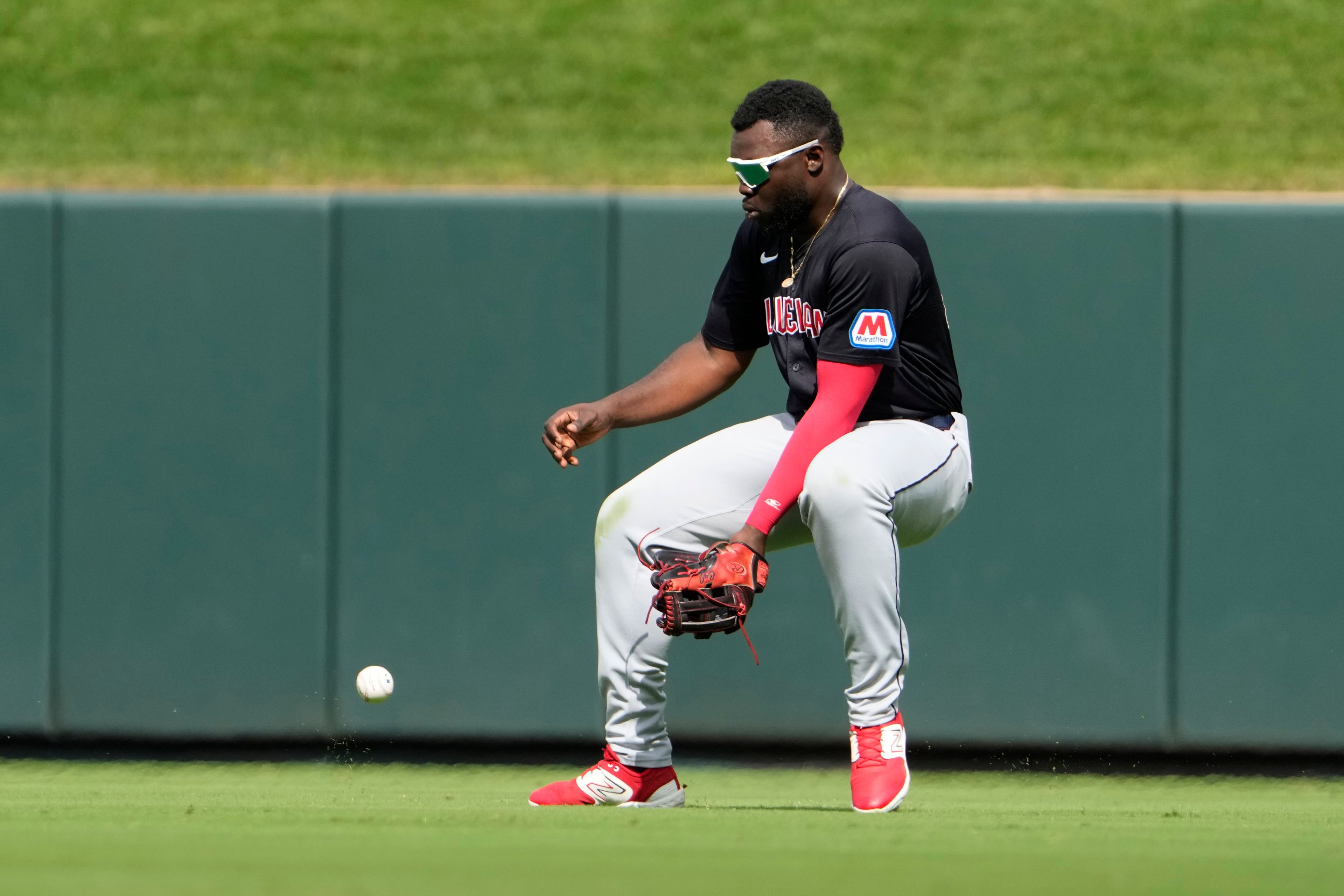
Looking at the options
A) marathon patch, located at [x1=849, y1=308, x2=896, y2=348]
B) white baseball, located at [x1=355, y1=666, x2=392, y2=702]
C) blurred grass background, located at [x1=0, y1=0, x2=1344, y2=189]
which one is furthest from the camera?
blurred grass background, located at [x1=0, y1=0, x2=1344, y2=189]

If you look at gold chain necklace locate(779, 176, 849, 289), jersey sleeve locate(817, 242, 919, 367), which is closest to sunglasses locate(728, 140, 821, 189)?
gold chain necklace locate(779, 176, 849, 289)

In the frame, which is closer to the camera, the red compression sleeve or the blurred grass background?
the red compression sleeve

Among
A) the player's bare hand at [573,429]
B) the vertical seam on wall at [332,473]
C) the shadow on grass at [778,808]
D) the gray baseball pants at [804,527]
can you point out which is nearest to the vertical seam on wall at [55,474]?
the vertical seam on wall at [332,473]

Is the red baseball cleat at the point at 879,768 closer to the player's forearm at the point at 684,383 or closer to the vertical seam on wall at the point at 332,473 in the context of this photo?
the player's forearm at the point at 684,383

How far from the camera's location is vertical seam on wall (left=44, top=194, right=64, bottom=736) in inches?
161

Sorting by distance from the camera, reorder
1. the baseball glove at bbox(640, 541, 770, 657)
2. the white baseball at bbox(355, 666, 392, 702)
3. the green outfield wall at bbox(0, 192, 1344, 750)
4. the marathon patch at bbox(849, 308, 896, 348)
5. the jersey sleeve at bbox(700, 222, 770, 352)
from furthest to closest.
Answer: the green outfield wall at bbox(0, 192, 1344, 750), the white baseball at bbox(355, 666, 392, 702), the jersey sleeve at bbox(700, 222, 770, 352), the marathon patch at bbox(849, 308, 896, 348), the baseball glove at bbox(640, 541, 770, 657)

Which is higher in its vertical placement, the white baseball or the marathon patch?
the marathon patch

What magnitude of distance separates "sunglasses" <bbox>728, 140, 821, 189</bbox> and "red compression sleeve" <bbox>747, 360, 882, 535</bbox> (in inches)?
15.3

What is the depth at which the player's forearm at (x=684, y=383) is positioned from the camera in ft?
9.82

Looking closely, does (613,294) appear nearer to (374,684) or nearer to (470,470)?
(470,470)

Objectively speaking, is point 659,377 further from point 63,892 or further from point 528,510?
point 63,892

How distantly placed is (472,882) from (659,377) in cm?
147

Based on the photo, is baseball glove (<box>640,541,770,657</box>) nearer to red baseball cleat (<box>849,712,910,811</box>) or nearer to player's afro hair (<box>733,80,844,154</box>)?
red baseball cleat (<box>849,712,910,811</box>)

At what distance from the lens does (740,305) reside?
3.01 meters
